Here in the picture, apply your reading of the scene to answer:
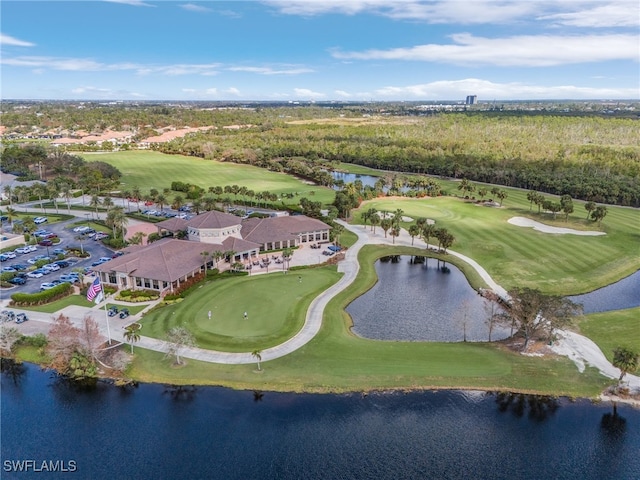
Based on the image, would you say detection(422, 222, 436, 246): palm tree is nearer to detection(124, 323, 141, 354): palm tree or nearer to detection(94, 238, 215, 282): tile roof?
detection(94, 238, 215, 282): tile roof

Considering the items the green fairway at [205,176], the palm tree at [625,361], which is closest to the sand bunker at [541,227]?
the green fairway at [205,176]

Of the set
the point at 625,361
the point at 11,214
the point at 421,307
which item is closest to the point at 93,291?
the point at 421,307

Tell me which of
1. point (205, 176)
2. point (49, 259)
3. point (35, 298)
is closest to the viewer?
point (35, 298)

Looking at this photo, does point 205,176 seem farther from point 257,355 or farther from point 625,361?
point 625,361

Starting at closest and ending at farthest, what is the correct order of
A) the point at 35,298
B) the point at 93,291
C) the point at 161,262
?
the point at 93,291 → the point at 35,298 → the point at 161,262

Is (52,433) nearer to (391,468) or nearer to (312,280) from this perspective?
(391,468)

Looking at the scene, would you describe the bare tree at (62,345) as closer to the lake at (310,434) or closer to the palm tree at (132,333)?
the lake at (310,434)
